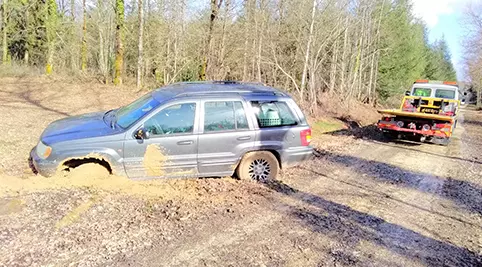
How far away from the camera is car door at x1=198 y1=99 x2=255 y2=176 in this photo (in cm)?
605

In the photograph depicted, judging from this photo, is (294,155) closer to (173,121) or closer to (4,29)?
(173,121)

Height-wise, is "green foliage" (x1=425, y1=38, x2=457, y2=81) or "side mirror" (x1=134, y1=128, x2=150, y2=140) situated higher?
"green foliage" (x1=425, y1=38, x2=457, y2=81)

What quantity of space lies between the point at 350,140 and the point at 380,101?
26.8 metres

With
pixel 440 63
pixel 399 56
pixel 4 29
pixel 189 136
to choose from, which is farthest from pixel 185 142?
pixel 440 63

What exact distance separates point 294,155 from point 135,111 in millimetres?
3086

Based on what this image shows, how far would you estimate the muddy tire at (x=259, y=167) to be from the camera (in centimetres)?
645

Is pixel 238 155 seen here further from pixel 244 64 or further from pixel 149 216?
pixel 244 64

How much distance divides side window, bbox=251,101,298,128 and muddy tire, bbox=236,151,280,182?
0.58m

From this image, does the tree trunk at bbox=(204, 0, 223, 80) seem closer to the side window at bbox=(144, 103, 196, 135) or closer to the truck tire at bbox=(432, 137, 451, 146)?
the truck tire at bbox=(432, 137, 451, 146)

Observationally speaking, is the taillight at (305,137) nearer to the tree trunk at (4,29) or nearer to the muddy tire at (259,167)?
the muddy tire at (259,167)

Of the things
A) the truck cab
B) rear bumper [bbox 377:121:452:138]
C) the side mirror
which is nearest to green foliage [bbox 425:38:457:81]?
the truck cab

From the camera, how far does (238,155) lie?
20.7 ft

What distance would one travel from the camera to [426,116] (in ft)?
38.1

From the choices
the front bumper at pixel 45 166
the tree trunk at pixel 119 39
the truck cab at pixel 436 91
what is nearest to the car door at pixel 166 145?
the front bumper at pixel 45 166
